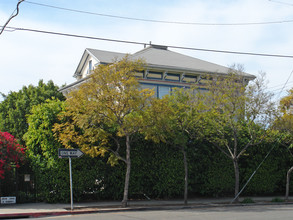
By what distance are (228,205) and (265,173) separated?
533 centimetres

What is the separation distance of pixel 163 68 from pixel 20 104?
1200 centimetres

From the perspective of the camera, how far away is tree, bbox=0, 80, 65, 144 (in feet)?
92.5

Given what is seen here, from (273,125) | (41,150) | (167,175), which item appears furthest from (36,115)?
(273,125)

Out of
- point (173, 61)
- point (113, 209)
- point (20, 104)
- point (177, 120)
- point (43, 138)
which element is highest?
point (173, 61)

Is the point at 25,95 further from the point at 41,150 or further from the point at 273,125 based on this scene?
the point at 273,125

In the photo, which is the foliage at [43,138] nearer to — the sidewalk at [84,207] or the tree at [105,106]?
the tree at [105,106]

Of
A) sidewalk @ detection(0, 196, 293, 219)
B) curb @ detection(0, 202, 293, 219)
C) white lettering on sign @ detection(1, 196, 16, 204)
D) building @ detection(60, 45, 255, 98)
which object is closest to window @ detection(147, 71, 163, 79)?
building @ detection(60, 45, 255, 98)

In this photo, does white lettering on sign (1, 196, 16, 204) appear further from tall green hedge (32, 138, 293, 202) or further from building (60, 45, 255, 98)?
building (60, 45, 255, 98)

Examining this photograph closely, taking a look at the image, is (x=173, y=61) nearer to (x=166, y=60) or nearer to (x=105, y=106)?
(x=166, y=60)

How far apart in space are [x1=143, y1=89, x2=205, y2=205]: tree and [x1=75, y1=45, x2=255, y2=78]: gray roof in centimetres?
1087

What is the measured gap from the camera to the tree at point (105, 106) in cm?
1563

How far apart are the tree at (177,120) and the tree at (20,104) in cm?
1377

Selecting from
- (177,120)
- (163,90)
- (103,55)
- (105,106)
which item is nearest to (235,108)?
(177,120)

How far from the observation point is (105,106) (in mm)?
15672
